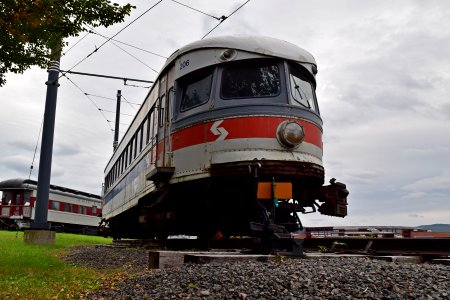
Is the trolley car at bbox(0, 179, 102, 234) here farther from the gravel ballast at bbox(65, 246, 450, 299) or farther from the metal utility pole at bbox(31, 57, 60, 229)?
the gravel ballast at bbox(65, 246, 450, 299)

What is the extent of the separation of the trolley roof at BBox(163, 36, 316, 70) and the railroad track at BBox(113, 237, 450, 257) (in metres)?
3.21

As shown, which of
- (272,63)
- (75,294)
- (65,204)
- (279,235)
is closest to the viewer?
(75,294)

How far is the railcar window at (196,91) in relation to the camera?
805 centimetres

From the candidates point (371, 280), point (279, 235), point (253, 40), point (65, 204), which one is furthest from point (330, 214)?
point (65, 204)

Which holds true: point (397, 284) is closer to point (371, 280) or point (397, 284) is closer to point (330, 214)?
point (371, 280)

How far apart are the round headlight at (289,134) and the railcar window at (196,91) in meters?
1.40

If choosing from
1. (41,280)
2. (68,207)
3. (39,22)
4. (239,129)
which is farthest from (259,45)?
(68,207)

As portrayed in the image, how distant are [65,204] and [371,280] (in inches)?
1147

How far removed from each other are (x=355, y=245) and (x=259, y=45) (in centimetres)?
405

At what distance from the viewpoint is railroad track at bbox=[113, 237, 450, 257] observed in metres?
7.14

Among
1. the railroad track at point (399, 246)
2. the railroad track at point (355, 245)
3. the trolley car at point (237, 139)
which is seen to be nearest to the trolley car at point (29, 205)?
the railroad track at point (355, 245)

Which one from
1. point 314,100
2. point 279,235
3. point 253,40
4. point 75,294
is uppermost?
point 253,40

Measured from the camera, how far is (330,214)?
8.34 meters

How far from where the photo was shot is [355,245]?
8.57 metres
